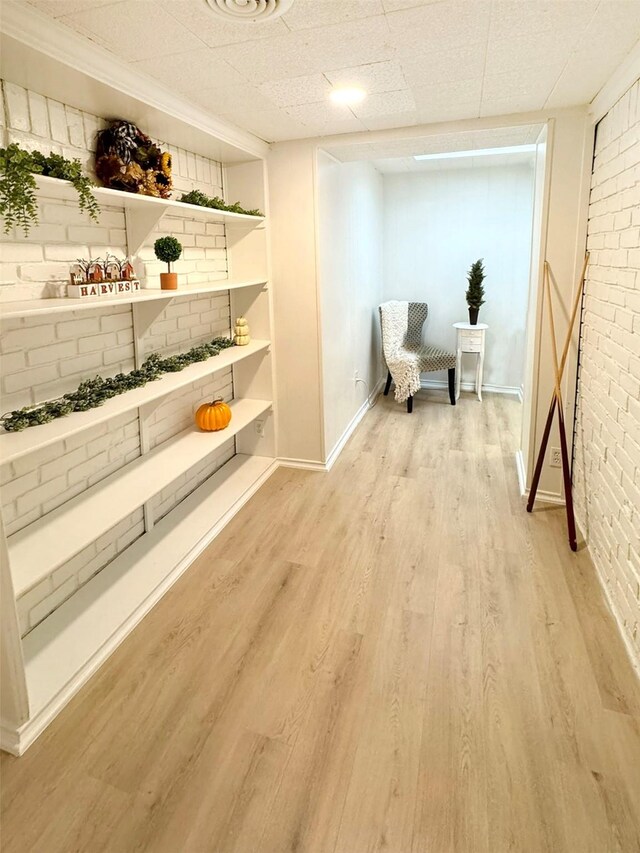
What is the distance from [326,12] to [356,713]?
2.28 metres

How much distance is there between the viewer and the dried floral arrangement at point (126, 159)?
7.26 feet

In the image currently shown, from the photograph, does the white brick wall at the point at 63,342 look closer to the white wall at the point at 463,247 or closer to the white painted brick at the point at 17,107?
the white painted brick at the point at 17,107

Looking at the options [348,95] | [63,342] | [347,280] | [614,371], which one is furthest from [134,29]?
[347,280]

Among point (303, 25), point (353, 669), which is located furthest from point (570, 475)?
point (303, 25)

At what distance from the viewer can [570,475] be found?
2.98 m

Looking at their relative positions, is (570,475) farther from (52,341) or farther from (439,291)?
(439,291)

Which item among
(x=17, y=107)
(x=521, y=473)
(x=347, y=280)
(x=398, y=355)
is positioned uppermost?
(x=17, y=107)

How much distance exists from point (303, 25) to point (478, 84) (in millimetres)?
1011

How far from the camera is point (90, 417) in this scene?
198 cm

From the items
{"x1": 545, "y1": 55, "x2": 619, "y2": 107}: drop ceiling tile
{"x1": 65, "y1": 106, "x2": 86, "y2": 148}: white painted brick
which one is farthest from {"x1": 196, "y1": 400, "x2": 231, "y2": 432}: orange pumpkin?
{"x1": 545, "y1": 55, "x2": 619, "y2": 107}: drop ceiling tile

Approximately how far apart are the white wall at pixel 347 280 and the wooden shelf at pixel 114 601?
3.68 feet

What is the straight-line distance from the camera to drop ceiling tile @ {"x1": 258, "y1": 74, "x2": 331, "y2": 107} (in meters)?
2.20

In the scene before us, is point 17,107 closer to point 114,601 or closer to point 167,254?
point 167,254

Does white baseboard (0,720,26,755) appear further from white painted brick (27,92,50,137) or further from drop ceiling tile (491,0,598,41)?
drop ceiling tile (491,0,598,41)
